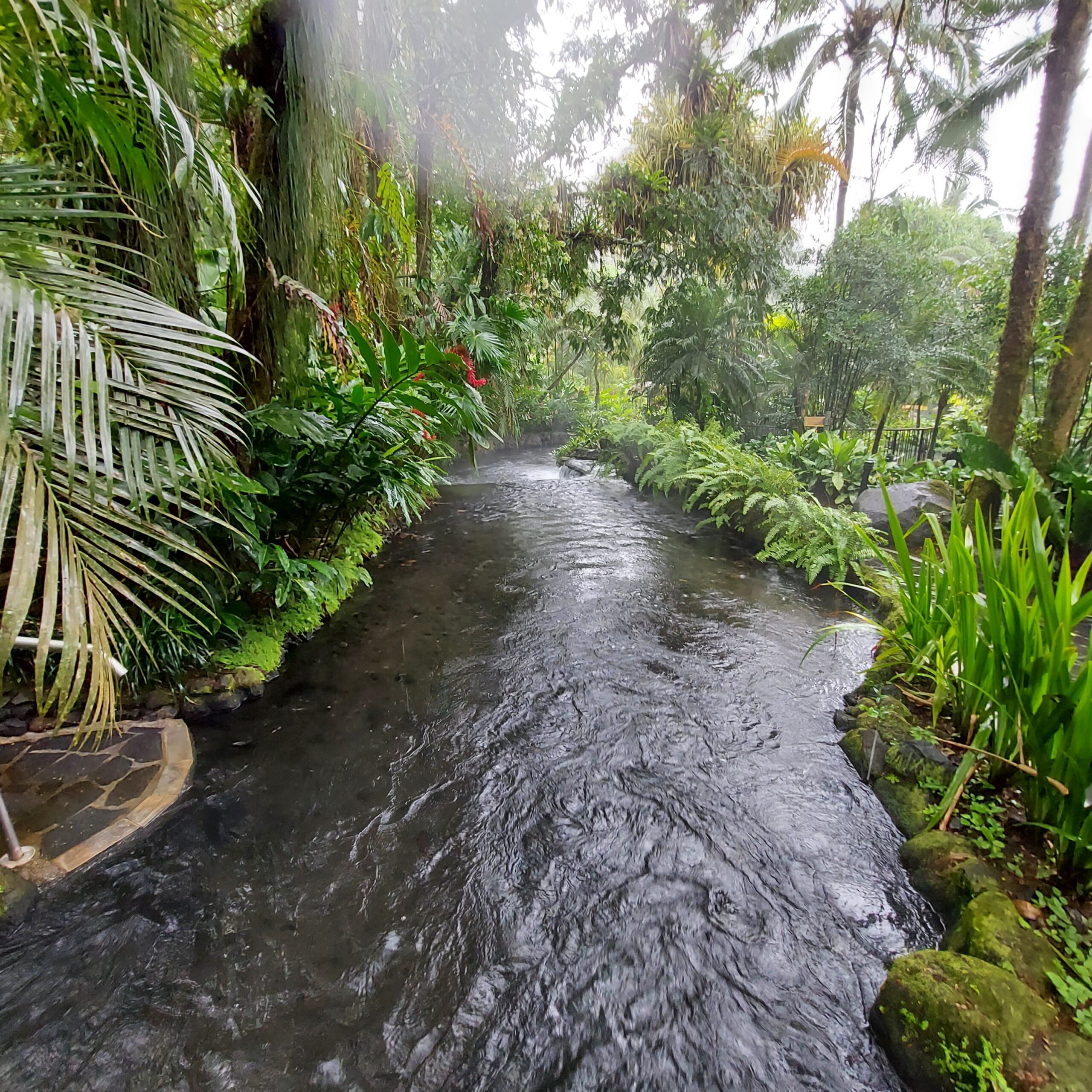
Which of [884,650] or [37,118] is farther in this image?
[884,650]

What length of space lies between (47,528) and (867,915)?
7.75ft

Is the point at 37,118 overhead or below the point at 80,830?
overhead

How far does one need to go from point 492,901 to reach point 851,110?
→ 12547 mm

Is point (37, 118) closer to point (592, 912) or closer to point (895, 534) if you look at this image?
point (592, 912)

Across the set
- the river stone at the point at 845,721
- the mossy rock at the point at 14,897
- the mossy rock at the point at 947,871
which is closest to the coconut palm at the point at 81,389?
the mossy rock at the point at 14,897

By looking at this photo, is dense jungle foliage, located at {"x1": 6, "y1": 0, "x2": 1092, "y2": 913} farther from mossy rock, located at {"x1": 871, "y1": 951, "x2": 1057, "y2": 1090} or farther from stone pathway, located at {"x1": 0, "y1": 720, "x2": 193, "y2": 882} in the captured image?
mossy rock, located at {"x1": 871, "y1": 951, "x2": 1057, "y2": 1090}

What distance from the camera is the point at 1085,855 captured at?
144 cm

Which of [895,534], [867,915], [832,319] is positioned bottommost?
[867,915]

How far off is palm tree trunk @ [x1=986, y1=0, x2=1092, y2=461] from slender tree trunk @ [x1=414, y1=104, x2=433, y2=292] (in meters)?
4.92

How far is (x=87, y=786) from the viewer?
2.00 metres

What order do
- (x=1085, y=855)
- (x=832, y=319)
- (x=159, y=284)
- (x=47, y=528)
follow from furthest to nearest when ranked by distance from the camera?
1. (x=832, y=319)
2. (x=159, y=284)
3. (x=1085, y=855)
4. (x=47, y=528)

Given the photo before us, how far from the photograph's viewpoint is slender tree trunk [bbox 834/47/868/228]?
29.5ft

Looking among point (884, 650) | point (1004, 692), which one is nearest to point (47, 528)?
point (1004, 692)

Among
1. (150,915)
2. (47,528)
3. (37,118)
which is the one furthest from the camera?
(37,118)
